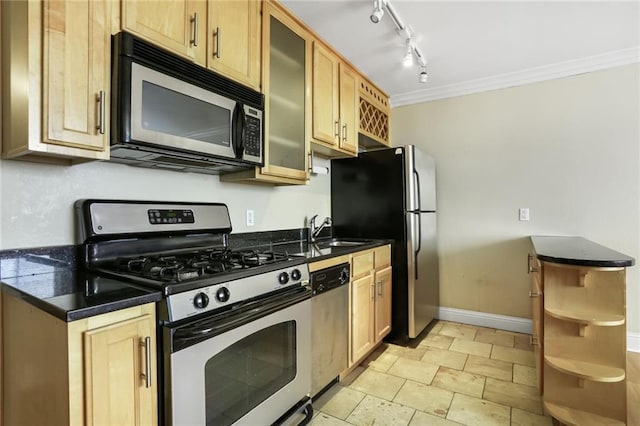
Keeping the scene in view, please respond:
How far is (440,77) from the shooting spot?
315 centimetres

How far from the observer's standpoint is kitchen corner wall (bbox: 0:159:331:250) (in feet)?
4.33

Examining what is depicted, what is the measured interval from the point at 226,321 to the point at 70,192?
0.92 meters

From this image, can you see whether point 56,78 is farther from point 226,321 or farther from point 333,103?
point 333,103

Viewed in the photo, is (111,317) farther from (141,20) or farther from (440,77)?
(440,77)

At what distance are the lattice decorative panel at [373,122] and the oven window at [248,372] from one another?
2.12 metres

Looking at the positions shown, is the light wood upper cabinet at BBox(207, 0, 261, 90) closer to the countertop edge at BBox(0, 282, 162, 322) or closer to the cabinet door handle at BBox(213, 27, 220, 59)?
the cabinet door handle at BBox(213, 27, 220, 59)

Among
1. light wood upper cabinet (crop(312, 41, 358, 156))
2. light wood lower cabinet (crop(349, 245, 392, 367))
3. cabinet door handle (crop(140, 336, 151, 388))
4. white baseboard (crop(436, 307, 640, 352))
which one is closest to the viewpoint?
cabinet door handle (crop(140, 336, 151, 388))

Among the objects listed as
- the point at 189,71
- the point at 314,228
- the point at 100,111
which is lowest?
the point at 314,228

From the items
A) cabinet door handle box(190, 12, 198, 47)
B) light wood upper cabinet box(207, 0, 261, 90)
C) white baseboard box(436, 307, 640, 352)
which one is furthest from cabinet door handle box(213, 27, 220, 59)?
white baseboard box(436, 307, 640, 352)

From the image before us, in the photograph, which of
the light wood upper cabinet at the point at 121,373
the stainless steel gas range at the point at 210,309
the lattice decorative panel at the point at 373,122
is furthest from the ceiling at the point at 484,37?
the light wood upper cabinet at the point at 121,373

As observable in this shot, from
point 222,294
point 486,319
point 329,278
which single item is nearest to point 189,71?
point 222,294

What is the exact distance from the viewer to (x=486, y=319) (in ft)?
10.8

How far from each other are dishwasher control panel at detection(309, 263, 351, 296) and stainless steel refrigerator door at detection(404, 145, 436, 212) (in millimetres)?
948

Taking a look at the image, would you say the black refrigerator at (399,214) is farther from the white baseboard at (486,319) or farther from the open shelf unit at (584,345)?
the open shelf unit at (584,345)
